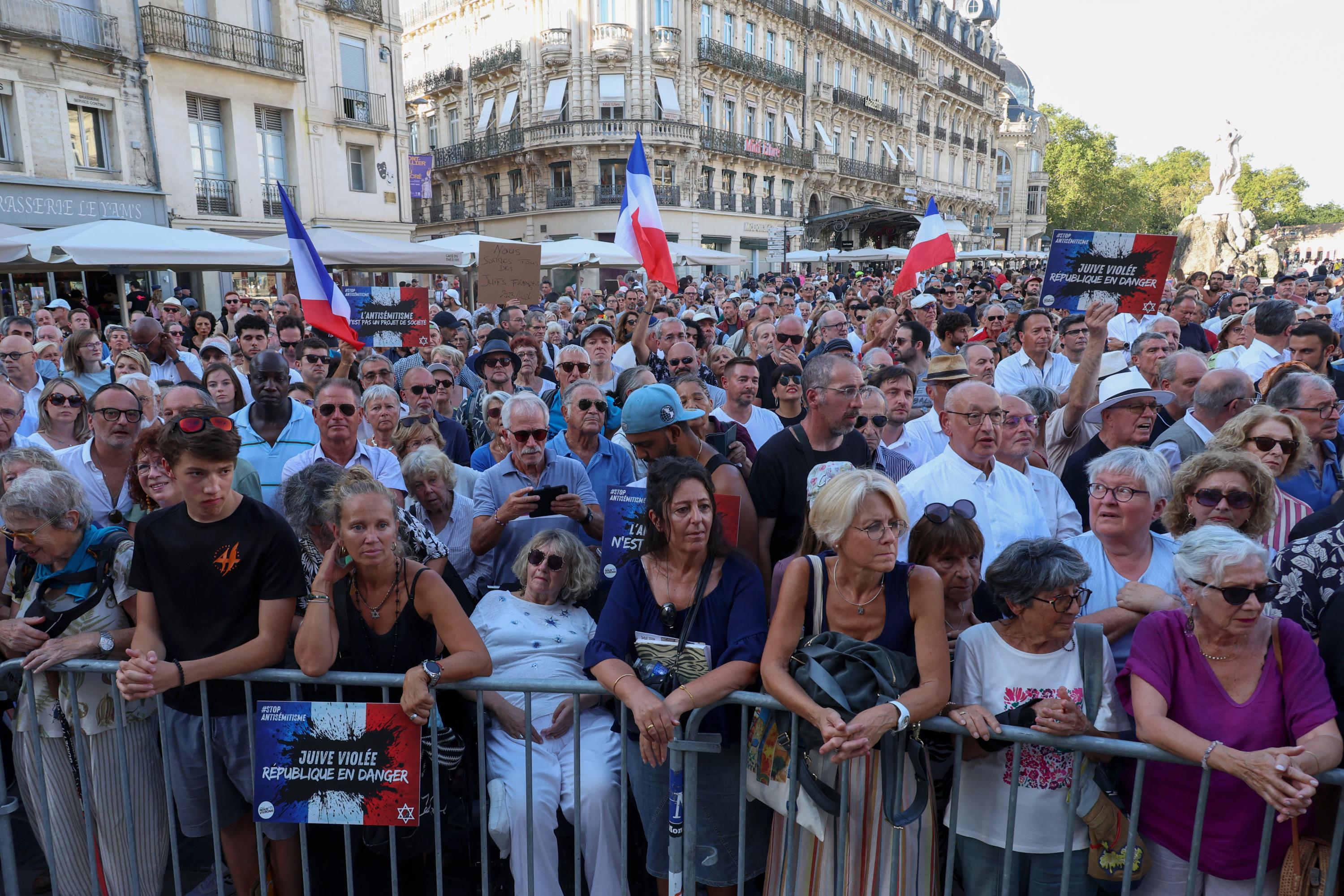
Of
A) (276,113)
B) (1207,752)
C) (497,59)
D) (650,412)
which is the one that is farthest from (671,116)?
(1207,752)

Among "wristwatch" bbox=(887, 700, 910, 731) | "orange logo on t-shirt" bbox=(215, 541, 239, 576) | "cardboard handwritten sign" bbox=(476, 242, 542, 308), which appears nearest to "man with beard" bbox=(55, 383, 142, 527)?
"orange logo on t-shirt" bbox=(215, 541, 239, 576)

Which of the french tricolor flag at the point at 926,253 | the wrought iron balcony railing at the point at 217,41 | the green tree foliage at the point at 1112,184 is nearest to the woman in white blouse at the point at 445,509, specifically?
the french tricolor flag at the point at 926,253

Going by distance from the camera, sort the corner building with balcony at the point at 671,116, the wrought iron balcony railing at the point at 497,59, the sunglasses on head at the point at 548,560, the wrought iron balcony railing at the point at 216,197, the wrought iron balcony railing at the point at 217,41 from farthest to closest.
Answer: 1. the wrought iron balcony railing at the point at 497,59
2. the corner building with balcony at the point at 671,116
3. the wrought iron balcony railing at the point at 216,197
4. the wrought iron balcony railing at the point at 217,41
5. the sunglasses on head at the point at 548,560

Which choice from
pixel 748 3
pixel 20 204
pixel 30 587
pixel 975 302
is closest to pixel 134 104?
pixel 20 204

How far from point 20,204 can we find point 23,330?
38.1ft

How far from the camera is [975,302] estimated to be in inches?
605

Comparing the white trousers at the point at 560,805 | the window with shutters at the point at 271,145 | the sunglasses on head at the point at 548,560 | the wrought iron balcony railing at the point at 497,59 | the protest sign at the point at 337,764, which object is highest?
the wrought iron balcony railing at the point at 497,59

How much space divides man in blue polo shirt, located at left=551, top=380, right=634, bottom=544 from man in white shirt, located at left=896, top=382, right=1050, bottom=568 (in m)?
1.54

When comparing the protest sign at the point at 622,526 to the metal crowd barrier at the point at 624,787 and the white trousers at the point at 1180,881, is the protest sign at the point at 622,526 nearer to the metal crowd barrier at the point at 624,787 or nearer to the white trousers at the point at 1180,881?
the metal crowd barrier at the point at 624,787

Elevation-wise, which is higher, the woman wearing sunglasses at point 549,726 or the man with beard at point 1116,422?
the man with beard at point 1116,422

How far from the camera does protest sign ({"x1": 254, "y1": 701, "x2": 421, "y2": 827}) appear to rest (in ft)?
9.00

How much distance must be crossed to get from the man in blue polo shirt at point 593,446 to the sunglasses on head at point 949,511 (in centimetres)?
189

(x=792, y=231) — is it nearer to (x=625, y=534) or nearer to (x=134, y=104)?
(x=134, y=104)

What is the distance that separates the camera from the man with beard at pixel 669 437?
11.5 feet
